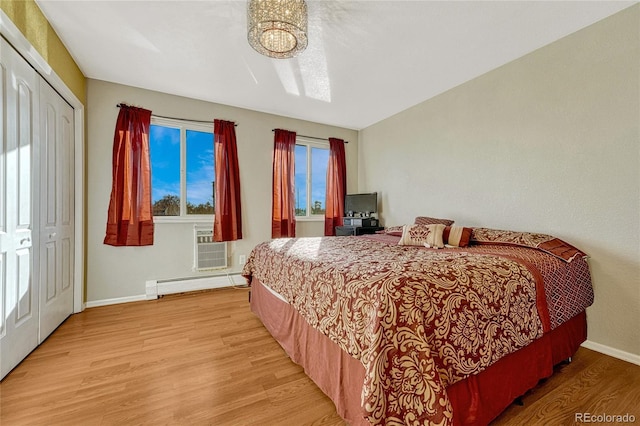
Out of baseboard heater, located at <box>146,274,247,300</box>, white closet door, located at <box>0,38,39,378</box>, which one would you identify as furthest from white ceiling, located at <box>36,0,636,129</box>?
baseboard heater, located at <box>146,274,247,300</box>

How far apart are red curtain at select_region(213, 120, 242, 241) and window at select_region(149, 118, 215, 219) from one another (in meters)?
0.16

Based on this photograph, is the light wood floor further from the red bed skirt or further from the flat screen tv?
the flat screen tv

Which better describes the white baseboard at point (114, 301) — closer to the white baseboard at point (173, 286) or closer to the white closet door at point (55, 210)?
the white baseboard at point (173, 286)

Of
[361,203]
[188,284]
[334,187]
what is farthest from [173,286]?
[361,203]

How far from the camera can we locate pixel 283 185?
4.08 m

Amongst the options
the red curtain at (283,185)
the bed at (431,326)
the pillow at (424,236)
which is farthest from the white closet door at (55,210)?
the pillow at (424,236)

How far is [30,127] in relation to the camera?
1.97 meters

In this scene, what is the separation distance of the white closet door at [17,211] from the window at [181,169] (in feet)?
4.56

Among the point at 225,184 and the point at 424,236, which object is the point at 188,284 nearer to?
the point at 225,184

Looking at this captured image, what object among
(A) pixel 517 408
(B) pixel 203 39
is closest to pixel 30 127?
(B) pixel 203 39

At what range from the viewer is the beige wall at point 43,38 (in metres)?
1.70

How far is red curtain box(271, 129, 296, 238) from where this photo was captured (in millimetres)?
4039

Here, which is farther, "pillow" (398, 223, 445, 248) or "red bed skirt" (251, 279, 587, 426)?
"pillow" (398, 223, 445, 248)

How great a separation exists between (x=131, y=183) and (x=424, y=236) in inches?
132
